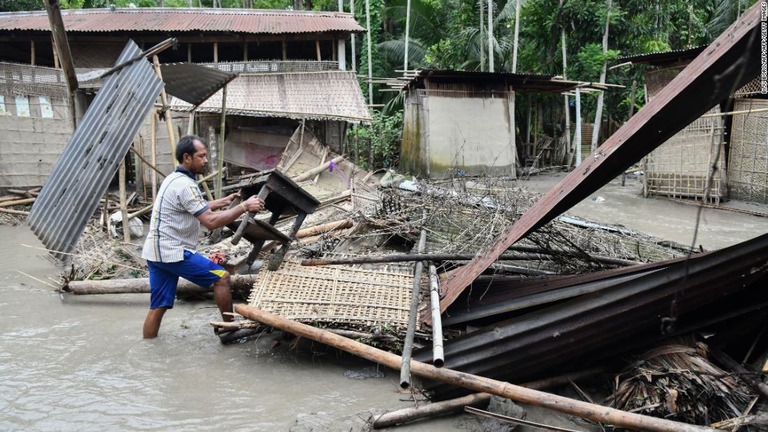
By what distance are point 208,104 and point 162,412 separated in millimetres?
10590

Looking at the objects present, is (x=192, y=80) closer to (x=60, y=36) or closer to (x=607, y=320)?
(x=60, y=36)

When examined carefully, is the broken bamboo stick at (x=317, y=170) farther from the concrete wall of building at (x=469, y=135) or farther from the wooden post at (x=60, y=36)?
the wooden post at (x=60, y=36)

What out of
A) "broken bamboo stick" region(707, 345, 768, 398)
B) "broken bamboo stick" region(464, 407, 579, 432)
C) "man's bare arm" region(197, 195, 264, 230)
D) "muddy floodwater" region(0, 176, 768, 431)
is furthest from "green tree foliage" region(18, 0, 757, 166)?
"broken bamboo stick" region(464, 407, 579, 432)

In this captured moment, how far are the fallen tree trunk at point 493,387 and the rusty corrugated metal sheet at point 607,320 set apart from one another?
23cm

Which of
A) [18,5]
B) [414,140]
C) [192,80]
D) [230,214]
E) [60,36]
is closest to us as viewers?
[230,214]

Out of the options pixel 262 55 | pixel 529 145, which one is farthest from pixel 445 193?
pixel 529 145

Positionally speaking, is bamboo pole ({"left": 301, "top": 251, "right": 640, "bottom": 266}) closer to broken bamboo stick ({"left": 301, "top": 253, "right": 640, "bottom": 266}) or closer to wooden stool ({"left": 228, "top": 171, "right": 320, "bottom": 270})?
broken bamboo stick ({"left": 301, "top": 253, "right": 640, "bottom": 266})

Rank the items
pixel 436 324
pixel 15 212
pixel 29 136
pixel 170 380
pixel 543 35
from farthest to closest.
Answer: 1. pixel 543 35
2. pixel 29 136
3. pixel 15 212
4. pixel 170 380
5. pixel 436 324

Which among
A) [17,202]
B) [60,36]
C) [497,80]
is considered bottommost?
[17,202]

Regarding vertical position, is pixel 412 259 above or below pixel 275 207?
below

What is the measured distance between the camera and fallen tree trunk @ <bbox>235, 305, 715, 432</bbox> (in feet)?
8.39

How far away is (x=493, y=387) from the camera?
9.59 feet

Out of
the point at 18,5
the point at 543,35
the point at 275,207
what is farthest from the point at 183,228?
the point at 18,5

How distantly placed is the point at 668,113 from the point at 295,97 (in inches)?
467
